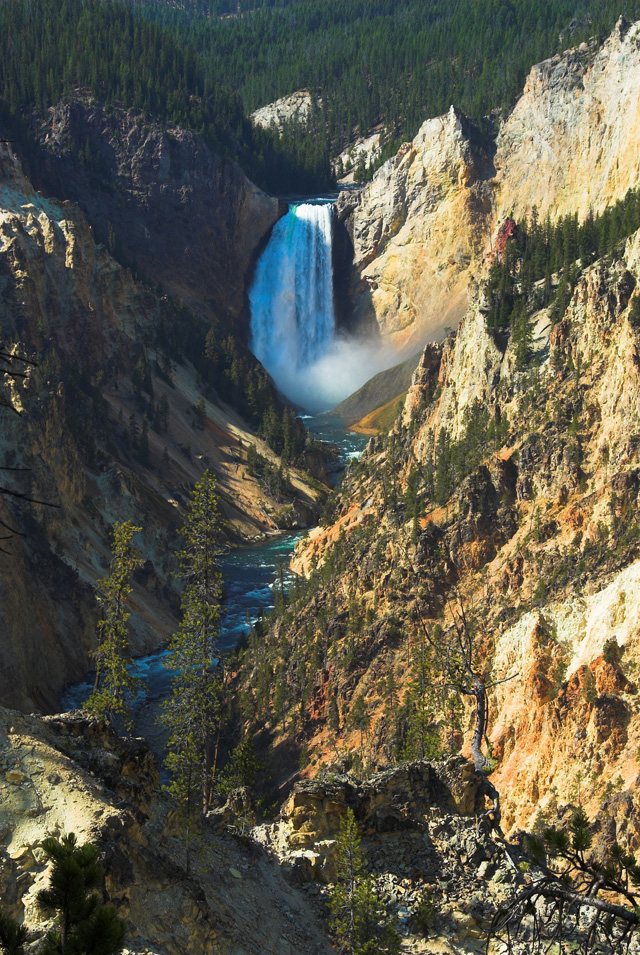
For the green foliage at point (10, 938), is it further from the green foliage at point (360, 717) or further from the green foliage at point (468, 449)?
the green foliage at point (468, 449)

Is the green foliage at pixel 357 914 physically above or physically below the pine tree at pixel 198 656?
below

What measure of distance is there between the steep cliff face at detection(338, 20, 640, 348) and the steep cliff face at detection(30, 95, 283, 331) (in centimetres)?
1855

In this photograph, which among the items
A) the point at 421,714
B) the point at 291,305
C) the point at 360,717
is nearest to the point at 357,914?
the point at 421,714

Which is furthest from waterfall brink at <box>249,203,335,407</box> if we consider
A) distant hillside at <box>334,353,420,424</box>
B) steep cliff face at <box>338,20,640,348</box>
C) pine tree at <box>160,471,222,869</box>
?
pine tree at <box>160,471,222,869</box>

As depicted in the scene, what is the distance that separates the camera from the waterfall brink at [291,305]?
525ft

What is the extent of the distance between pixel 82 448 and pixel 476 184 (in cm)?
8595

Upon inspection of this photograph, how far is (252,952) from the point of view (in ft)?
62.9

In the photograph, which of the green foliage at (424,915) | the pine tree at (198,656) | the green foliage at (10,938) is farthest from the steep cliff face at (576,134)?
the green foliage at (10,938)

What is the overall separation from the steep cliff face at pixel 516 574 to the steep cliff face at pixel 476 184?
6506 cm

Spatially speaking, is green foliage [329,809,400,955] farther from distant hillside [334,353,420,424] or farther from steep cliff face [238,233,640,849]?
distant hillside [334,353,420,424]

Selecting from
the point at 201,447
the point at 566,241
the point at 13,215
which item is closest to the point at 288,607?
the point at 566,241

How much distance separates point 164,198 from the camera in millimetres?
150250

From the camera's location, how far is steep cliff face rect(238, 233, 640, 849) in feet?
117

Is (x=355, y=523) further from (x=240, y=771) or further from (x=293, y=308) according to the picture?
(x=293, y=308)
